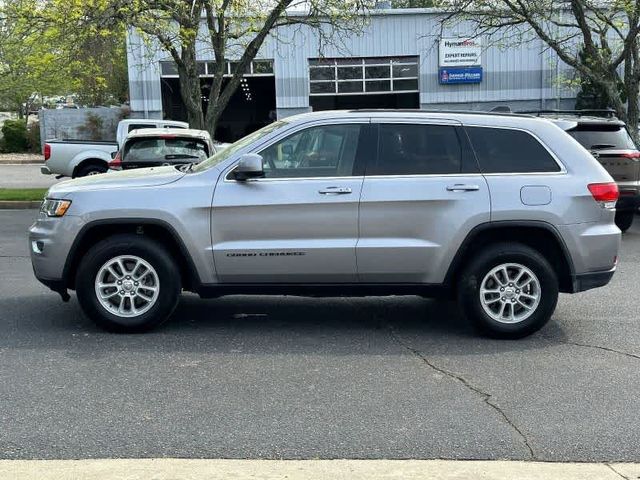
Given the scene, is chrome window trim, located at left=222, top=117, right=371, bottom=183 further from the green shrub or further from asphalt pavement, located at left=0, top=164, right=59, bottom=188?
the green shrub

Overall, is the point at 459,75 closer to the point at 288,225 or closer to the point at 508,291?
the point at 508,291

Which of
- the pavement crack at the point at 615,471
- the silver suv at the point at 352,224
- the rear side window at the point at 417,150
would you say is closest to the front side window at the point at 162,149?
the silver suv at the point at 352,224

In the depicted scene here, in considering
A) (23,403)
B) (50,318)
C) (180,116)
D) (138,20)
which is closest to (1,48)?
(180,116)

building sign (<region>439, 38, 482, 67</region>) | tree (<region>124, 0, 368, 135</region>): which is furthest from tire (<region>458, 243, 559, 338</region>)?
building sign (<region>439, 38, 482, 67</region>)

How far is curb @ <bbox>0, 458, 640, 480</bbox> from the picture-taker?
3.88 m

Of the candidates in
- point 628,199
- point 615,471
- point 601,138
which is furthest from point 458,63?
point 615,471

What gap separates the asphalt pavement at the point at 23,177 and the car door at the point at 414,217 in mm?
17772

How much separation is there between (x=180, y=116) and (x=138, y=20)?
21.7 meters

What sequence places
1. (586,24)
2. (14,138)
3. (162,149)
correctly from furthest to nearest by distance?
(14,138) < (586,24) < (162,149)

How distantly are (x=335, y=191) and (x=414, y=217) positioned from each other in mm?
676

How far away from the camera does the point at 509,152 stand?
652cm

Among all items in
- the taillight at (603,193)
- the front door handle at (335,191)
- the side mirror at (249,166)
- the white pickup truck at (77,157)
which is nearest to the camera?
the side mirror at (249,166)

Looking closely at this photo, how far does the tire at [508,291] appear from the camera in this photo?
6.39m

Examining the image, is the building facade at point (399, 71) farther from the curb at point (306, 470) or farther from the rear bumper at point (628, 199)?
the curb at point (306, 470)
